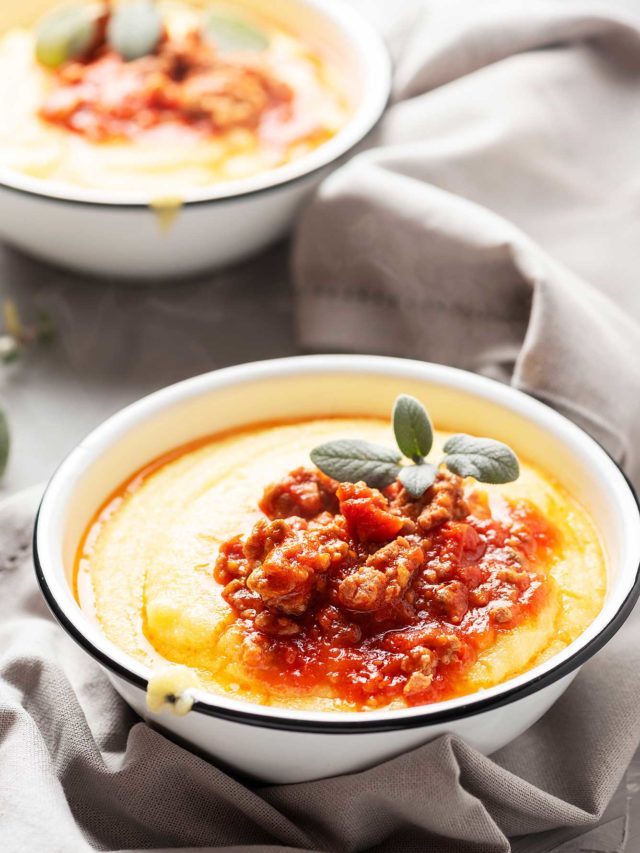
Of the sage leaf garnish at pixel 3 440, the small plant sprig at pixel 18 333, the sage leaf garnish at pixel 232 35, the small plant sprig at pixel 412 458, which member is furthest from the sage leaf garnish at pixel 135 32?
the small plant sprig at pixel 412 458

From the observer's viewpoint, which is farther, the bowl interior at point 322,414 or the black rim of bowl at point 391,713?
the bowl interior at point 322,414

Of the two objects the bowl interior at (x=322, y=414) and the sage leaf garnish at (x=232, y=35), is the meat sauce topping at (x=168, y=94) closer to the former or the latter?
the sage leaf garnish at (x=232, y=35)


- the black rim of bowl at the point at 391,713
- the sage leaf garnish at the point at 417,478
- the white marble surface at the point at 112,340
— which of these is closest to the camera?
the black rim of bowl at the point at 391,713

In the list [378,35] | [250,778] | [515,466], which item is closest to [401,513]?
[515,466]

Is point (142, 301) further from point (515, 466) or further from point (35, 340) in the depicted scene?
point (515, 466)

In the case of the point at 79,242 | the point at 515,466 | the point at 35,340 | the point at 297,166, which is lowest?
the point at 35,340

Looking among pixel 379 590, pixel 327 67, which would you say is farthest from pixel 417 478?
pixel 327 67
